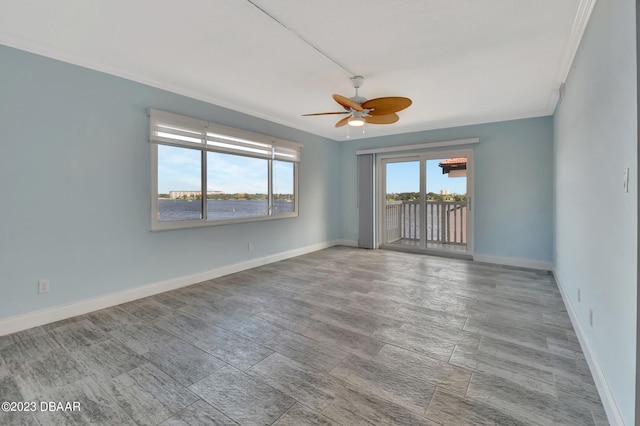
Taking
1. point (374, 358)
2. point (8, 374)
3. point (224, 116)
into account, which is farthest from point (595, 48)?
point (8, 374)

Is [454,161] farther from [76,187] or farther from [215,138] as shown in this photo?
[76,187]

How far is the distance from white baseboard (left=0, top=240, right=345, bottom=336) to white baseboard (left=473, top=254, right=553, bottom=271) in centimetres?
392

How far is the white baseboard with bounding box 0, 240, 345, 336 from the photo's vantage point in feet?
8.16

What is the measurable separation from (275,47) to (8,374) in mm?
3151

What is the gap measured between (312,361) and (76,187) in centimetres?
281

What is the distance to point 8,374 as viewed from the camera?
187 cm

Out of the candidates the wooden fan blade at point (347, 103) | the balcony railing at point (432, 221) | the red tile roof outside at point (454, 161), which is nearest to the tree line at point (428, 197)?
the balcony railing at point (432, 221)

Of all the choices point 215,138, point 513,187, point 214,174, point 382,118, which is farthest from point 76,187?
point 513,187

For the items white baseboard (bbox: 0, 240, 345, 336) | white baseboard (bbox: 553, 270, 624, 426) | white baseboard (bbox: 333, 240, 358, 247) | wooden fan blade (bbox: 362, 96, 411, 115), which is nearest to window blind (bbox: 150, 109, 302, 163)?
white baseboard (bbox: 0, 240, 345, 336)

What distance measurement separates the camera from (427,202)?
575cm

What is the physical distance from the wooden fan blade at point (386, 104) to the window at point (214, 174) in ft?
6.88

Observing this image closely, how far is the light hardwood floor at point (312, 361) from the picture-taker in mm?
1549

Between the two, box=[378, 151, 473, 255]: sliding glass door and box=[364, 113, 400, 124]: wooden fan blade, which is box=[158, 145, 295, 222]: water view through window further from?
box=[378, 151, 473, 255]: sliding glass door

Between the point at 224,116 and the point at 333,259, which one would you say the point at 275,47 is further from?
the point at 333,259
